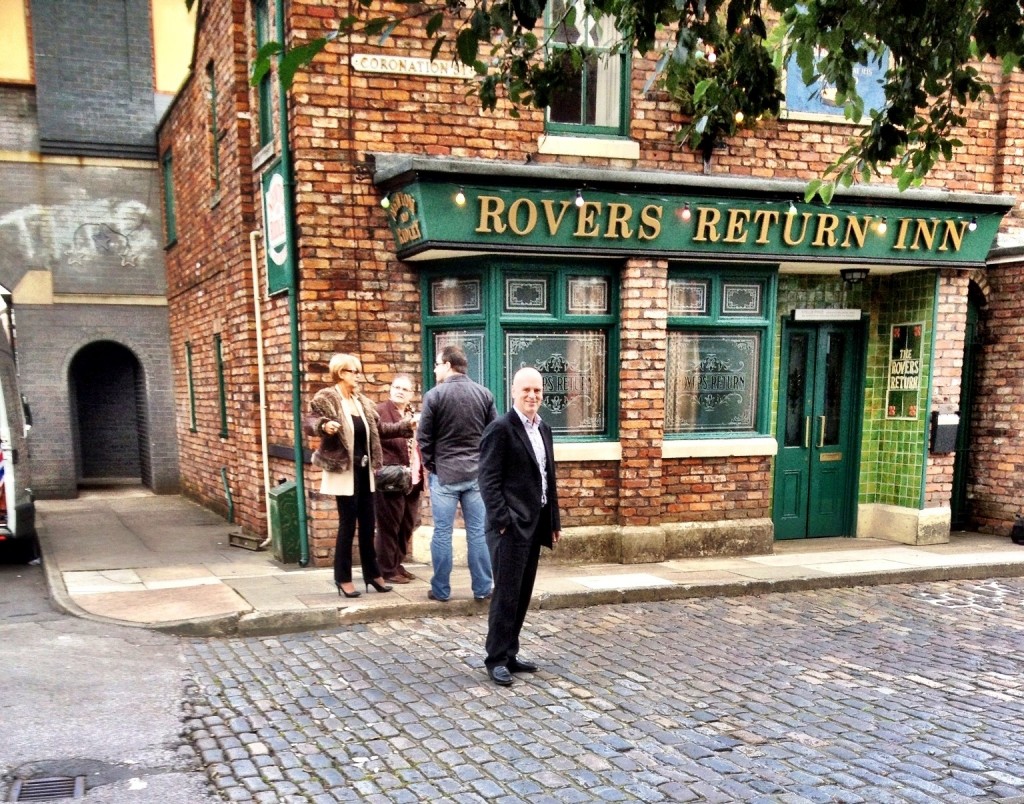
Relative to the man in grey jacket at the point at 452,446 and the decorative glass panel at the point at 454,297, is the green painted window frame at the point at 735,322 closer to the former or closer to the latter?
the decorative glass panel at the point at 454,297

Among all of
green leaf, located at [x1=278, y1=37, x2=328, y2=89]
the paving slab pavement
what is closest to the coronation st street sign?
the paving slab pavement

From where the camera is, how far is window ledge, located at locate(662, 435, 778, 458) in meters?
8.13

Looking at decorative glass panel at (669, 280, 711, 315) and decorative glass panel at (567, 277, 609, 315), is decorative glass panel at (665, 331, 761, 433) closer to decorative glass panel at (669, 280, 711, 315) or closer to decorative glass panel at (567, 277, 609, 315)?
decorative glass panel at (669, 280, 711, 315)

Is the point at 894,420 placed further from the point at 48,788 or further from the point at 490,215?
the point at 48,788

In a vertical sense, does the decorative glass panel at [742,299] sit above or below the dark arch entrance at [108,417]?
above

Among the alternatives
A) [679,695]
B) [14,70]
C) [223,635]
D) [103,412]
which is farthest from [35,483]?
[679,695]

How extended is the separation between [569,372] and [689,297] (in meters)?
1.50

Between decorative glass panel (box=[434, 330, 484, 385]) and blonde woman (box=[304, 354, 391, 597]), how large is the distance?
59.0 inches

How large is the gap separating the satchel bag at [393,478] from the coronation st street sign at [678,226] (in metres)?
1.97

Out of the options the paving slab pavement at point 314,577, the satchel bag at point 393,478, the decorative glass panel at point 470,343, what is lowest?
the paving slab pavement at point 314,577

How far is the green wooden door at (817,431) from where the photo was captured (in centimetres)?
916

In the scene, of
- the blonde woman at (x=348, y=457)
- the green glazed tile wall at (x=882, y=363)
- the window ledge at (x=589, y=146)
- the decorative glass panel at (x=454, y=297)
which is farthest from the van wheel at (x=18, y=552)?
the green glazed tile wall at (x=882, y=363)

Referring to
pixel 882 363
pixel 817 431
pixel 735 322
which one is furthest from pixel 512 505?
pixel 882 363

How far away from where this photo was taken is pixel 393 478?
22.0 feet
